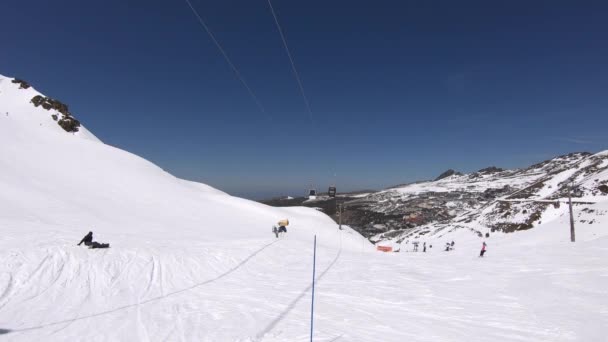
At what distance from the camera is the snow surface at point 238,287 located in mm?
8953

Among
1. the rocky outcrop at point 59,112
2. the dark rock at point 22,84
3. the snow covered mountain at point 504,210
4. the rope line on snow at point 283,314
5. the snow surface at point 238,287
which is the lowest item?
the rope line on snow at point 283,314

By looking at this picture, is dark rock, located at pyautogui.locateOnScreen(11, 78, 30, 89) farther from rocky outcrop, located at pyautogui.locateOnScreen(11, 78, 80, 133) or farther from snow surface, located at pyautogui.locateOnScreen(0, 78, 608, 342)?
snow surface, located at pyautogui.locateOnScreen(0, 78, 608, 342)

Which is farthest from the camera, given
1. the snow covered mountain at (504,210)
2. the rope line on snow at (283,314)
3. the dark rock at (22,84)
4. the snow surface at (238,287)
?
the dark rock at (22,84)

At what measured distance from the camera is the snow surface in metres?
8.95

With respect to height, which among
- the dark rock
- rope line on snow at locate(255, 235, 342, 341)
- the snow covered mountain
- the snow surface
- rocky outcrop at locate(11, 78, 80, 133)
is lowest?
rope line on snow at locate(255, 235, 342, 341)

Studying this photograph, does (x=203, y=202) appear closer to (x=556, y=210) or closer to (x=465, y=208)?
(x=556, y=210)

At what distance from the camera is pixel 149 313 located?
9906mm

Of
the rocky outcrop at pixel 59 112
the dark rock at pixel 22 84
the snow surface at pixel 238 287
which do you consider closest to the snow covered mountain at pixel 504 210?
the snow surface at pixel 238 287

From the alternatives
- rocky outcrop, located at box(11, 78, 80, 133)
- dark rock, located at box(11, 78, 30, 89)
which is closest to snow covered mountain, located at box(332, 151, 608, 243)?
rocky outcrop, located at box(11, 78, 80, 133)

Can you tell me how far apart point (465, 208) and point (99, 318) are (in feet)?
358

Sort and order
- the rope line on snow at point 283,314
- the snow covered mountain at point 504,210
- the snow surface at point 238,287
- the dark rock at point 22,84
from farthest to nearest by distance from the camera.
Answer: the dark rock at point 22,84 < the snow covered mountain at point 504,210 < the snow surface at point 238,287 < the rope line on snow at point 283,314

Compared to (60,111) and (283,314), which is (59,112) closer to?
(60,111)

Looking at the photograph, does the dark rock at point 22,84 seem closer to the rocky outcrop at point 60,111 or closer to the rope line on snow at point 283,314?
the rocky outcrop at point 60,111

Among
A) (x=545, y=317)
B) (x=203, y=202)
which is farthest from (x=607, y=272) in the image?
(x=203, y=202)
